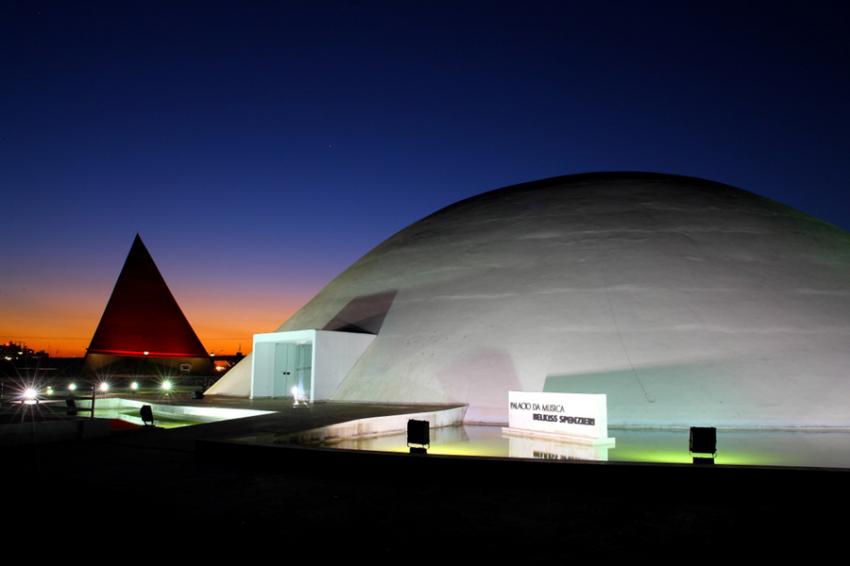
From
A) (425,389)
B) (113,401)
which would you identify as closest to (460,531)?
(425,389)

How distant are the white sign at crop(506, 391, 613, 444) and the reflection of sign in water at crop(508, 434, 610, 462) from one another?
9.2 inches

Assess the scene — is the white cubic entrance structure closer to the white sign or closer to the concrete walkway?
the concrete walkway

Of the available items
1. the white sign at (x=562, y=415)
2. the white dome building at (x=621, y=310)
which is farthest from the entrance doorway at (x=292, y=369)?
the white sign at (x=562, y=415)

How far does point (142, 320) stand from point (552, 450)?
32.1 metres

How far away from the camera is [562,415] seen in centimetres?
1273

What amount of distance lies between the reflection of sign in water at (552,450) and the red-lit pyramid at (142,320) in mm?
30109

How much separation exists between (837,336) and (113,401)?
2142 cm

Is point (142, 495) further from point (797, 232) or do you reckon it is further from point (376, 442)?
point (797, 232)

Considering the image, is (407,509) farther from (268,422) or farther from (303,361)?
(303,361)

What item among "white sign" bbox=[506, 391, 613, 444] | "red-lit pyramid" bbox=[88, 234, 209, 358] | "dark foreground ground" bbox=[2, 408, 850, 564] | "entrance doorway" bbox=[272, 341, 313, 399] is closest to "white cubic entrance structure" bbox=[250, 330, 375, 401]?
"entrance doorway" bbox=[272, 341, 313, 399]

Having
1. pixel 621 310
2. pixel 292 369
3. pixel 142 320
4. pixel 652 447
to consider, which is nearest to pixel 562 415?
pixel 652 447

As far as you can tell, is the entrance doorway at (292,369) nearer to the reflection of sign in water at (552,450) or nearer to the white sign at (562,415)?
the white sign at (562,415)

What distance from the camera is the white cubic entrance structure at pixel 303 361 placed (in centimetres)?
1878

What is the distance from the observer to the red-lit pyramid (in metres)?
35.9
